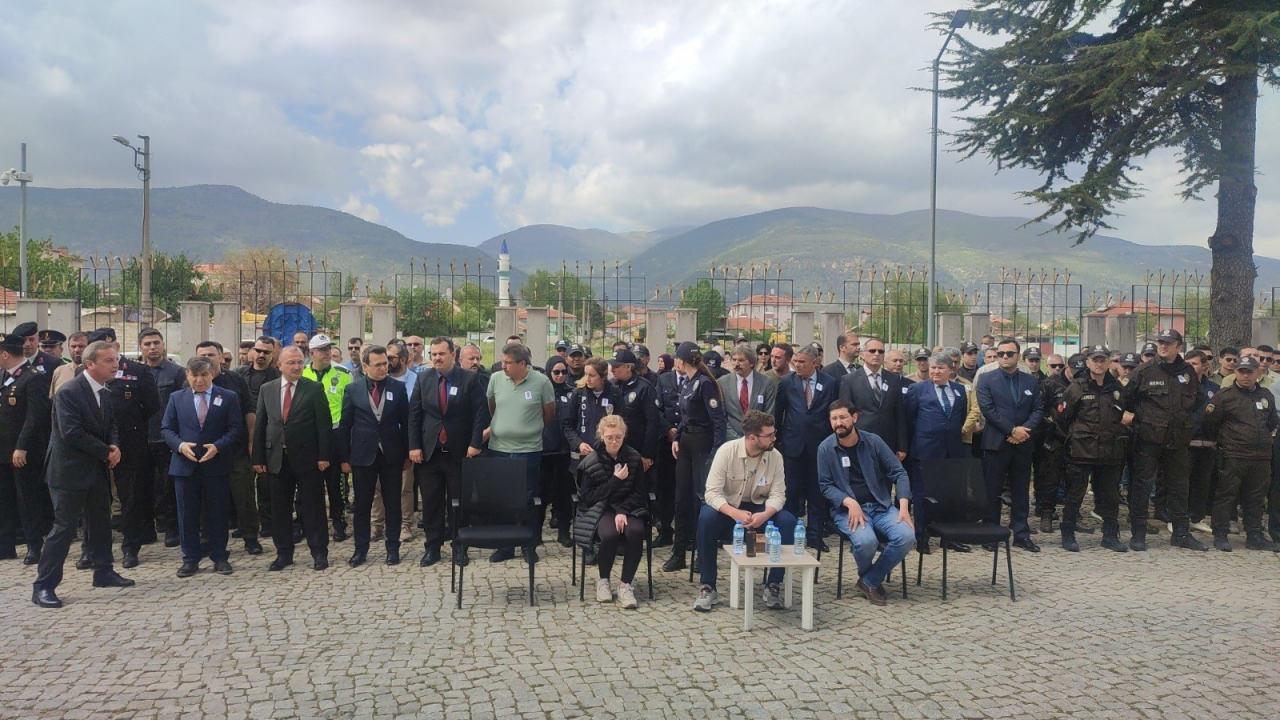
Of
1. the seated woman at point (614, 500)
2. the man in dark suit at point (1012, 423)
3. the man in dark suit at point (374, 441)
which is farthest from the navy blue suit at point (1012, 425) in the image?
the man in dark suit at point (374, 441)

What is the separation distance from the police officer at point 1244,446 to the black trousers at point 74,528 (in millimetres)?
10778

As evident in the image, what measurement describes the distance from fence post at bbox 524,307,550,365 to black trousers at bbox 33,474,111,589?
7253 mm

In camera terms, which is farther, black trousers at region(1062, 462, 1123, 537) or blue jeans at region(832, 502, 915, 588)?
black trousers at region(1062, 462, 1123, 537)

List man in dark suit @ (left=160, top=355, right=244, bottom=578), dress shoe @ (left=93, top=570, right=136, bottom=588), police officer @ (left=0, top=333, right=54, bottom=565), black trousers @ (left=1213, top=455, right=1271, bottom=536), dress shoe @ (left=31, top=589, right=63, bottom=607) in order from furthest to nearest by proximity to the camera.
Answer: black trousers @ (left=1213, top=455, right=1271, bottom=536)
police officer @ (left=0, top=333, right=54, bottom=565)
man in dark suit @ (left=160, top=355, right=244, bottom=578)
dress shoe @ (left=93, top=570, right=136, bottom=588)
dress shoe @ (left=31, top=589, right=63, bottom=607)

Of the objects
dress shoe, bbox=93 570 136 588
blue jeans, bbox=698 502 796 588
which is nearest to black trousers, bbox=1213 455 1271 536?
blue jeans, bbox=698 502 796 588

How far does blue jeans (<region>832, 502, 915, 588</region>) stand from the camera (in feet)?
21.6

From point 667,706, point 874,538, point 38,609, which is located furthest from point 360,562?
point 874,538

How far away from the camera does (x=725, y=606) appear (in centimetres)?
653

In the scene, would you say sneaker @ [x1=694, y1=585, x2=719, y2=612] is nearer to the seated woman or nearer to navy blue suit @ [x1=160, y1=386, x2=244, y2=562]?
the seated woman

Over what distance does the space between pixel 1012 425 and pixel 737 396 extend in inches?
114

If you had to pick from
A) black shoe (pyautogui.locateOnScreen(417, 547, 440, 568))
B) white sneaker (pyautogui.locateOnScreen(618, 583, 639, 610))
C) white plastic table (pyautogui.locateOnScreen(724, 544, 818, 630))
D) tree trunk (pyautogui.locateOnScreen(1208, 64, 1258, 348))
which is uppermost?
tree trunk (pyautogui.locateOnScreen(1208, 64, 1258, 348))

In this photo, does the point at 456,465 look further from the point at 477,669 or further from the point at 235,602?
the point at 477,669

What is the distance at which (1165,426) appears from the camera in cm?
871

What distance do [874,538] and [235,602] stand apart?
5.11m
